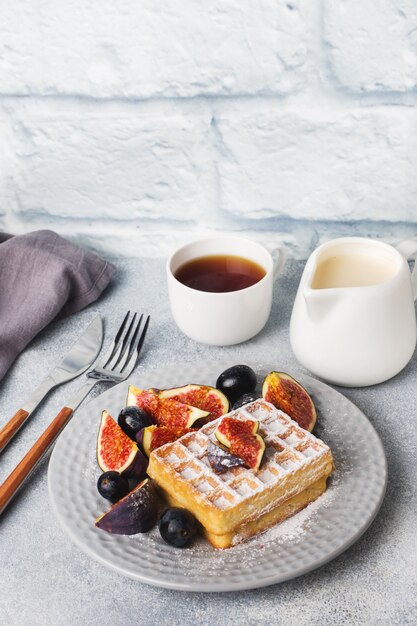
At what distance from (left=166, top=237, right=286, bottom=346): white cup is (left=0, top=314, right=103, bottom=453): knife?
0.54 feet

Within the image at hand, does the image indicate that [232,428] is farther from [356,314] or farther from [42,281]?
[42,281]

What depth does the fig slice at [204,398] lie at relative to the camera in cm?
114

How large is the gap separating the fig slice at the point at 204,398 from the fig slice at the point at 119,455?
0.37 ft

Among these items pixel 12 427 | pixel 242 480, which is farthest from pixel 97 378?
pixel 242 480

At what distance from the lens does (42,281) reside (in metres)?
1.46

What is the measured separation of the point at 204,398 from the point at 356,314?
0.90 ft

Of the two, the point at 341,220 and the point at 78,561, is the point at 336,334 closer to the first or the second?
the point at 341,220

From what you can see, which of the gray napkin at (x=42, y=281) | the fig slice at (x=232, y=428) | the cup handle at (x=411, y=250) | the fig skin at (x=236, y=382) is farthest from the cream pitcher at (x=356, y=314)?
the gray napkin at (x=42, y=281)

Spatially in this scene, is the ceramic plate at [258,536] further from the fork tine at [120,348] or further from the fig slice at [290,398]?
the fork tine at [120,348]

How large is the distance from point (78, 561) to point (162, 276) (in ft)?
2.50

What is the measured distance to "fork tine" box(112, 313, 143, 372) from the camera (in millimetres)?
1299

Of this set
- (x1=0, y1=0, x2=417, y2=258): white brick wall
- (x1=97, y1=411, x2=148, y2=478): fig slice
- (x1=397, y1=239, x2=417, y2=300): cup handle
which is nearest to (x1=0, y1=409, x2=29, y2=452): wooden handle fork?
A: (x1=97, y1=411, x2=148, y2=478): fig slice

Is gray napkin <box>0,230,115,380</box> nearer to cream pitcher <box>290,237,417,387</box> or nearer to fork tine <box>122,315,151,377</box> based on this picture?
fork tine <box>122,315,151,377</box>

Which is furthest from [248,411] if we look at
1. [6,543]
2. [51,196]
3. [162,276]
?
[51,196]
